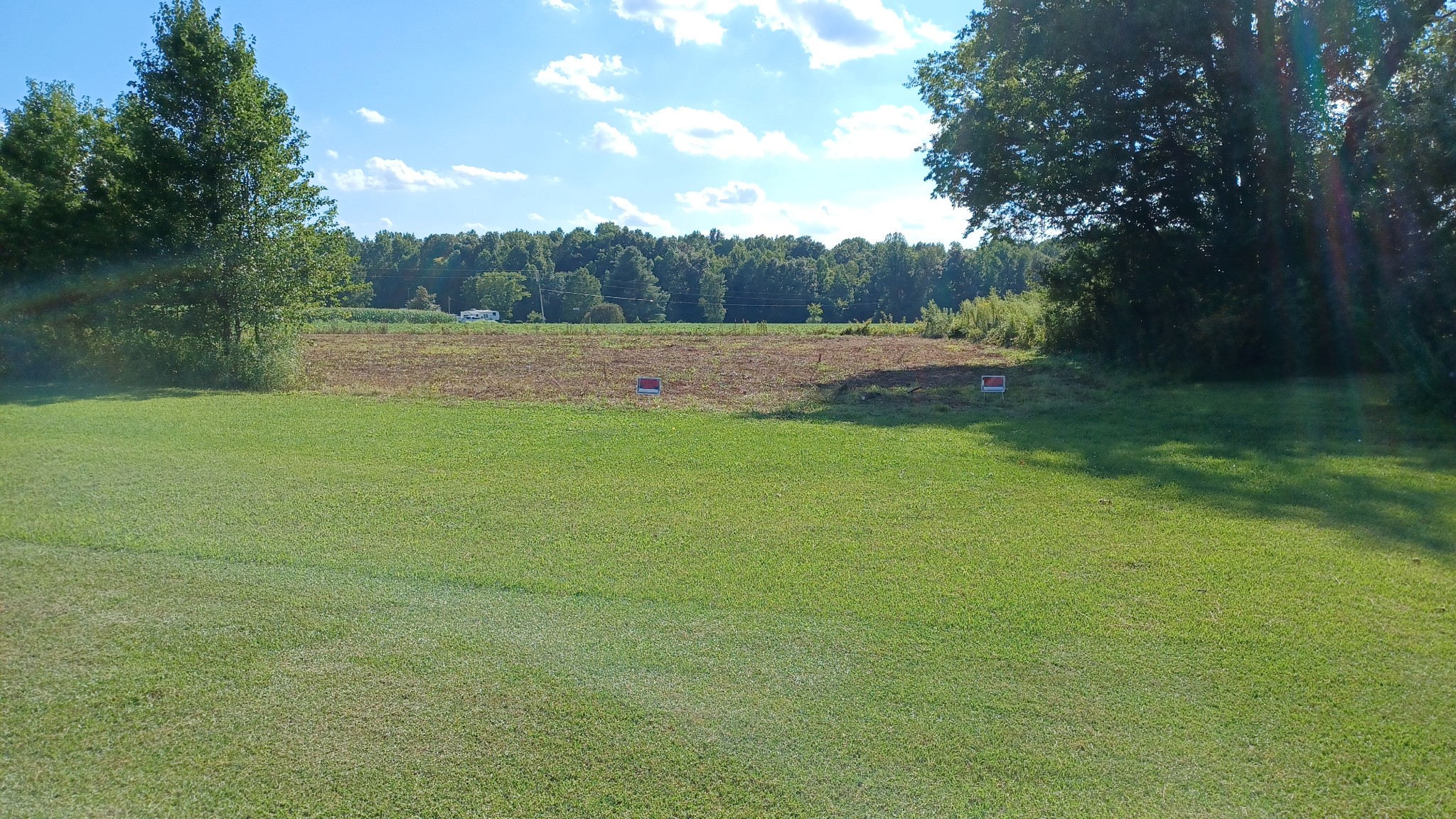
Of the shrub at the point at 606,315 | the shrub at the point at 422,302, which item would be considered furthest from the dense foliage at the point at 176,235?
the shrub at the point at 422,302

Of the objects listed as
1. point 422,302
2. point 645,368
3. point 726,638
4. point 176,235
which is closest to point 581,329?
point 645,368

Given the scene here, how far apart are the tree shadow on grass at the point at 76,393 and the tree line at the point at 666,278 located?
262ft

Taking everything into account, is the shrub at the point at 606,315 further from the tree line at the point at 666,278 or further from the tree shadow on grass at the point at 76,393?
the tree shadow on grass at the point at 76,393

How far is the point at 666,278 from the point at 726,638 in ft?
388

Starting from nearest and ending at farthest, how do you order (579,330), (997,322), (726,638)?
(726,638) → (997,322) → (579,330)

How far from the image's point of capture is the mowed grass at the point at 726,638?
3.51m

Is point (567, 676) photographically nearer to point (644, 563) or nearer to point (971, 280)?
point (644, 563)

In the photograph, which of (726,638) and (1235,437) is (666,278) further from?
(726,638)

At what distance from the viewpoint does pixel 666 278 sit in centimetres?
12106

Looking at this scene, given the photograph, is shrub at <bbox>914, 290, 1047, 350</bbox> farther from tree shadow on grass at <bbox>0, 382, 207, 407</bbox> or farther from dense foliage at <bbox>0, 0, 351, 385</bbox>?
tree shadow on grass at <bbox>0, 382, 207, 407</bbox>

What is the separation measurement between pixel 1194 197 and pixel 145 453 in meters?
22.7

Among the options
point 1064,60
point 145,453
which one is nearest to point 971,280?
point 1064,60

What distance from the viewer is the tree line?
105m

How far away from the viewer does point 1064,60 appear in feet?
69.7
